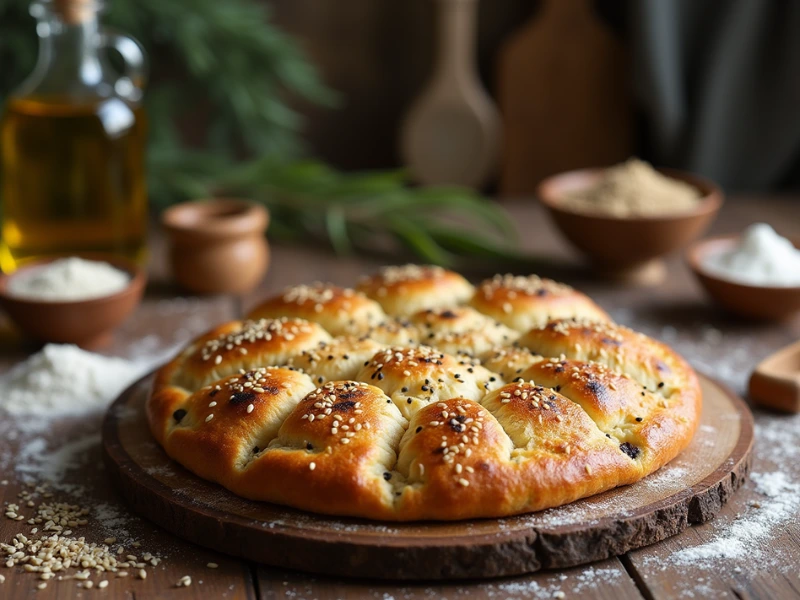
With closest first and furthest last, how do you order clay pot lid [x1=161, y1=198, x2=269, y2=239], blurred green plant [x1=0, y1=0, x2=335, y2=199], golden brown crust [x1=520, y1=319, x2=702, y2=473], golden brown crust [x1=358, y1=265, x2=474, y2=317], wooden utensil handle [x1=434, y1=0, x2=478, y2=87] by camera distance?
golden brown crust [x1=520, y1=319, x2=702, y2=473] < golden brown crust [x1=358, y1=265, x2=474, y2=317] < clay pot lid [x1=161, y1=198, x2=269, y2=239] < blurred green plant [x1=0, y1=0, x2=335, y2=199] < wooden utensil handle [x1=434, y1=0, x2=478, y2=87]

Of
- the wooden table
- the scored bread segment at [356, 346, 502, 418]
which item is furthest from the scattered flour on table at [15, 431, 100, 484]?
the scored bread segment at [356, 346, 502, 418]

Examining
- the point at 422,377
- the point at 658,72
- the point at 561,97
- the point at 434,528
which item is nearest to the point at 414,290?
the point at 422,377

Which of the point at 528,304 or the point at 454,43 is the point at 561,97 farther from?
the point at 528,304

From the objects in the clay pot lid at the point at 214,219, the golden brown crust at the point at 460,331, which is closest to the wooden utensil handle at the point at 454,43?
the clay pot lid at the point at 214,219

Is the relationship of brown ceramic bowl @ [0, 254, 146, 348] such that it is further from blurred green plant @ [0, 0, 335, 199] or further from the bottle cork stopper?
blurred green plant @ [0, 0, 335, 199]

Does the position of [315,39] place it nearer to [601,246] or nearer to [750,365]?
[601,246]

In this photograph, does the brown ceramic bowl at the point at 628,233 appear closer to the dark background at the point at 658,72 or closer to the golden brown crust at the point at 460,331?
the golden brown crust at the point at 460,331
